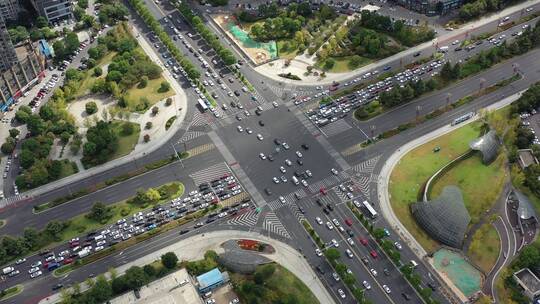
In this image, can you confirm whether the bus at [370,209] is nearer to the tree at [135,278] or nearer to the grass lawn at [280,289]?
the grass lawn at [280,289]

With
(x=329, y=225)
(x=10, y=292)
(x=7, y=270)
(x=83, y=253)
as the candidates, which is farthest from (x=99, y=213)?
(x=329, y=225)

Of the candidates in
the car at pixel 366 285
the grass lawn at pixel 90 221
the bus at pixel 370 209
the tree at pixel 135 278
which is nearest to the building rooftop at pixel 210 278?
the tree at pixel 135 278

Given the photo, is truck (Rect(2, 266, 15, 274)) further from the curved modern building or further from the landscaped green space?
the curved modern building

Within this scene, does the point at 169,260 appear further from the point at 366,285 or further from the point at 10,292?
the point at 366,285

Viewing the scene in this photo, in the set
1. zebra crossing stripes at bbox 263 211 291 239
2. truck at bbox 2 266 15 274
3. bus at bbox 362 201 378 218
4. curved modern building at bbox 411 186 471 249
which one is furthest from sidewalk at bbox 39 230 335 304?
curved modern building at bbox 411 186 471 249

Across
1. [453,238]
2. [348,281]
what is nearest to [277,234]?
[348,281]

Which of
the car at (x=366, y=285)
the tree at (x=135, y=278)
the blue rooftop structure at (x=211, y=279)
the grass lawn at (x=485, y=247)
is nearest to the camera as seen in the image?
the tree at (x=135, y=278)
